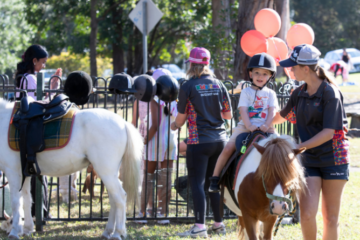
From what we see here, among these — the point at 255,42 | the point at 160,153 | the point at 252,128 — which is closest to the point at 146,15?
the point at 255,42

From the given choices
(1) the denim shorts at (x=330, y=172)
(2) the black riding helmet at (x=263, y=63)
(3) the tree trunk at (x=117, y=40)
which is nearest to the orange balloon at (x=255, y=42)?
(2) the black riding helmet at (x=263, y=63)

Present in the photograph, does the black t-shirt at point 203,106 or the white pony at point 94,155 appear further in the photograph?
the black t-shirt at point 203,106

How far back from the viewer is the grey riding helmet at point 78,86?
14.1 feet

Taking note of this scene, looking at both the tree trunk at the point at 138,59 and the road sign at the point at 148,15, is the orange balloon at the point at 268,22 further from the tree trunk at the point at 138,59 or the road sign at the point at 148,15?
the tree trunk at the point at 138,59

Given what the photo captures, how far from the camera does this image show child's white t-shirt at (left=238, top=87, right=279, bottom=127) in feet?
12.3

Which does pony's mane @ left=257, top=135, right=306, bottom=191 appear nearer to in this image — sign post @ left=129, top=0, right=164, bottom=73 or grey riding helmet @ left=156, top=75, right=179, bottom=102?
grey riding helmet @ left=156, top=75, right=179, bottom=102

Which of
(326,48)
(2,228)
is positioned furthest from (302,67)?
(326,48)

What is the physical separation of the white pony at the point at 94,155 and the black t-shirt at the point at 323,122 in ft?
5.75

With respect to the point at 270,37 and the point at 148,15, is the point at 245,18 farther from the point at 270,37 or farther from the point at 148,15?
the point at 148,15

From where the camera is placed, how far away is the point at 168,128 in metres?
5.07

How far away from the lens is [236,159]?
11.8ft

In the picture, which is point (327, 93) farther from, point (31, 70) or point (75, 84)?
point (31, 70)

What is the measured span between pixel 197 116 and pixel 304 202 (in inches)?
61.7

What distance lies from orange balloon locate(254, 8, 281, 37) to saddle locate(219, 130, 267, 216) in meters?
3.32
